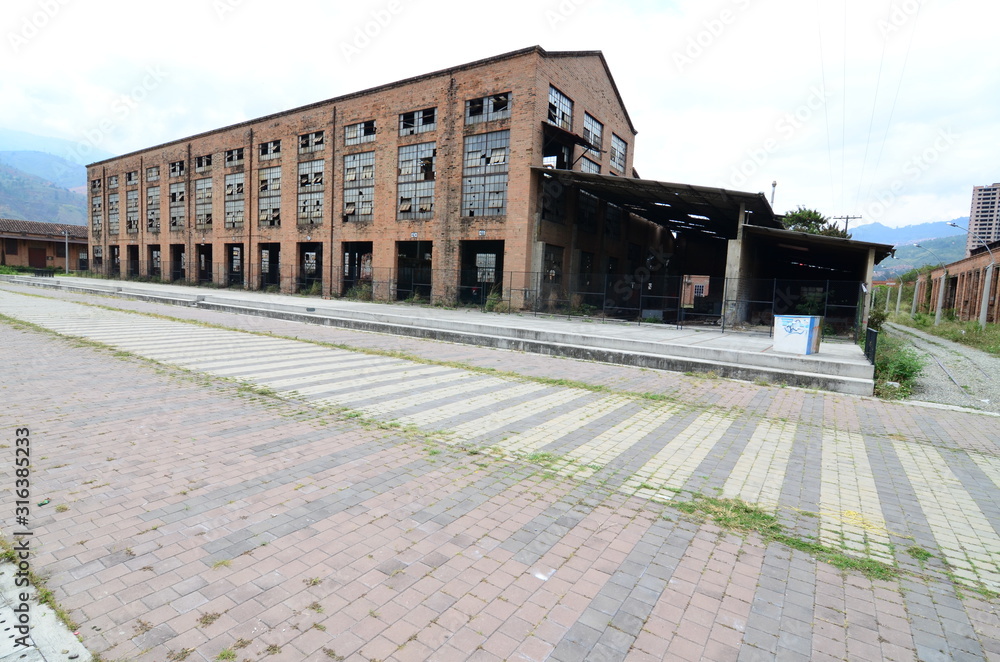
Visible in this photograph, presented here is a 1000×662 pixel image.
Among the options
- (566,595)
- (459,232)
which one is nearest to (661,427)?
(566,595)

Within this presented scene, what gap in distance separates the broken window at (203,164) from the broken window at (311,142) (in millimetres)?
12251

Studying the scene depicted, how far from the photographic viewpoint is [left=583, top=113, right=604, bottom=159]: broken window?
2950 centimetres

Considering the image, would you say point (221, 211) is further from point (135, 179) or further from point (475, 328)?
point (475, 328)

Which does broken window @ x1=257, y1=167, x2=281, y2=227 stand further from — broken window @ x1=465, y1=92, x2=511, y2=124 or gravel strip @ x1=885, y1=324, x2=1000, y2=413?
gravel strip @ x1=885, y1=324, x2=1000, y2=413

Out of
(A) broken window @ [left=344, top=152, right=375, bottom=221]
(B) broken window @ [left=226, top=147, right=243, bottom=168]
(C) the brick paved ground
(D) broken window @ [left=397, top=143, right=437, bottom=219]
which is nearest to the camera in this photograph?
(C) the brick paved ground

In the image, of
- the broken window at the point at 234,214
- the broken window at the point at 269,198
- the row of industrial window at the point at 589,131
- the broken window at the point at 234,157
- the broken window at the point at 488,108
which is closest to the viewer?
the broken window at the point at 488,108

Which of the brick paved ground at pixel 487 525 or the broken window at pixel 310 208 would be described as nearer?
the brick paved ground at pixel 487 525

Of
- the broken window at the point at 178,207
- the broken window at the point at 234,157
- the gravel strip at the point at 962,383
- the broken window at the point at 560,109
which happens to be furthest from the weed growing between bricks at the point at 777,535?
the broken window at the point at 178,207

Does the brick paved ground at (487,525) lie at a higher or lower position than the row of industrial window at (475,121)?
lower

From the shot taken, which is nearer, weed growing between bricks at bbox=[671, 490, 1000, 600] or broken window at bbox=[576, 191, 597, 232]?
weed growing between bricks at bbox=[671, 490, 1000, 600]

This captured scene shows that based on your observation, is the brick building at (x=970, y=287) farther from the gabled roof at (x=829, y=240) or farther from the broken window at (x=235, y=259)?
the broken window at (x=235, y=259)

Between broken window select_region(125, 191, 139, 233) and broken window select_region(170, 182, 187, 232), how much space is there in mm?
7139

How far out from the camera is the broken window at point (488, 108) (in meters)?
25.5

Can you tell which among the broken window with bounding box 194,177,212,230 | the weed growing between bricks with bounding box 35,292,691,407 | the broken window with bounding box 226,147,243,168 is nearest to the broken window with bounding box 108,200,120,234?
the broken window with bounding box 194,177,212,230
